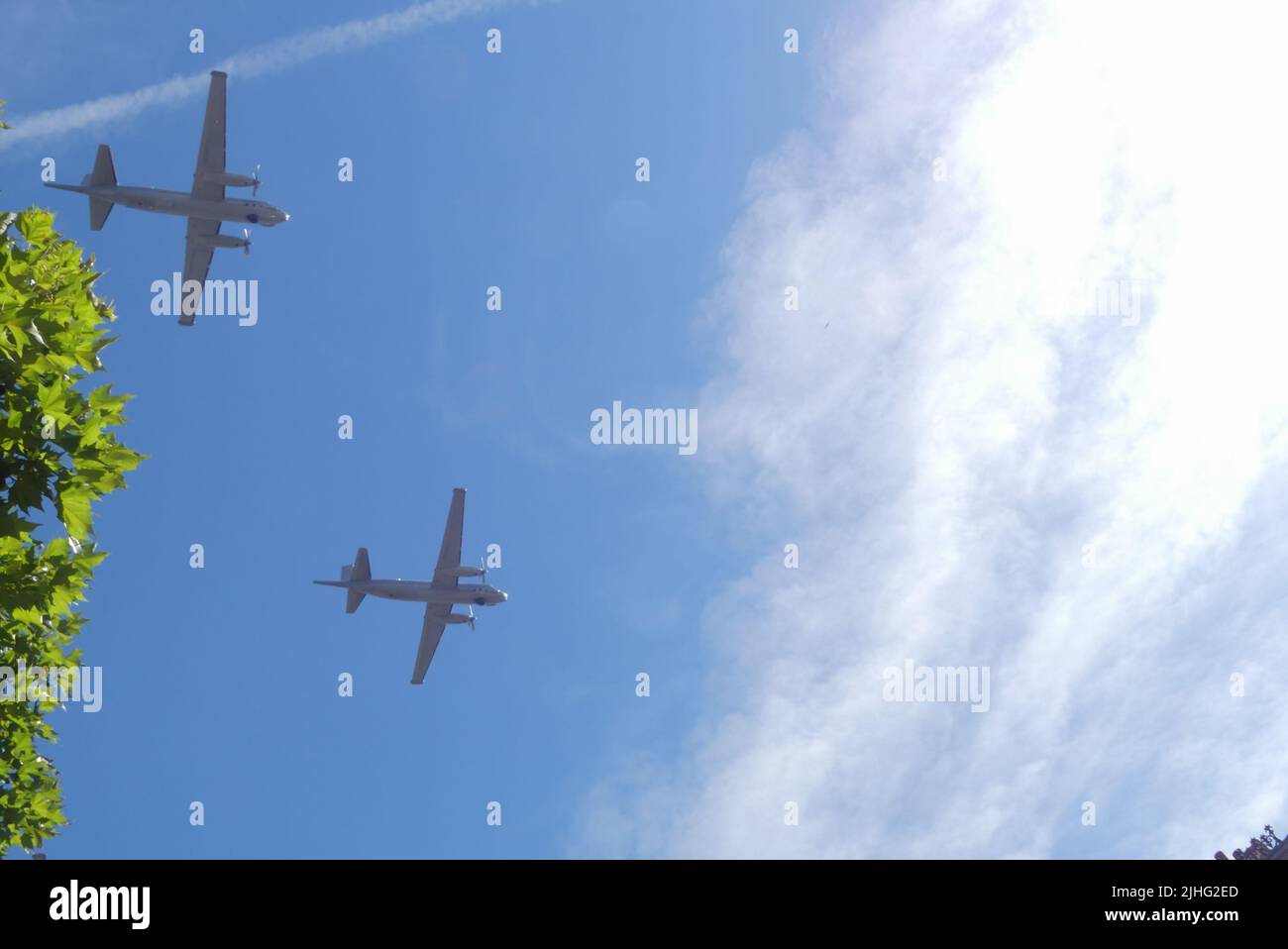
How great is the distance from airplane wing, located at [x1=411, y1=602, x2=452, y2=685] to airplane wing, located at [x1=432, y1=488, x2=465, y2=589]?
269 inches

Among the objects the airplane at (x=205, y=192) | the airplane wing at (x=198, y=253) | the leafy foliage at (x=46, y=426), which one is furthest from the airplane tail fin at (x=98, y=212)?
the leafy foliage at (x=46, y=426)

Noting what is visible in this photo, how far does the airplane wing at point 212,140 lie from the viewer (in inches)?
2488

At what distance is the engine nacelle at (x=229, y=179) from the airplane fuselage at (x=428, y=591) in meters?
30.9

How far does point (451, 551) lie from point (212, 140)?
3428 cm

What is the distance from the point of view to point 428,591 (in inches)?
3223

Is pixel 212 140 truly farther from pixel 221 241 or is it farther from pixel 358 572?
pixel 358 572

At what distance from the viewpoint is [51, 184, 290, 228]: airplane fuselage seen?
6344 cm

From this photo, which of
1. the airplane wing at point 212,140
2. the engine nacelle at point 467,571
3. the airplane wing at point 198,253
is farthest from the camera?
the engine nacelle at point 467,571

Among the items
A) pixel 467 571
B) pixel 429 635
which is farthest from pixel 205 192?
pixel 429 635

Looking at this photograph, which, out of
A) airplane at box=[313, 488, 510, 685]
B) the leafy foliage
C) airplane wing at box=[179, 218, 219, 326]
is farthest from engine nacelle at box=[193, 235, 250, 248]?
the leafy foliage

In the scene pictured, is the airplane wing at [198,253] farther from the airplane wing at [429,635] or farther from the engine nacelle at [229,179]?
the airplane wing at [429,635]

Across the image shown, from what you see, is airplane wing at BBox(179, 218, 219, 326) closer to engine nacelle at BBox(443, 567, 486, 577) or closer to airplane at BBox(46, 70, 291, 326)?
airplane at BBox(46, 70, 291, 326)

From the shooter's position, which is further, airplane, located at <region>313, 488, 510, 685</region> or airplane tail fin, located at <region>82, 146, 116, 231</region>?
airplane, located at <region>313, 488, 510, 685</region>
